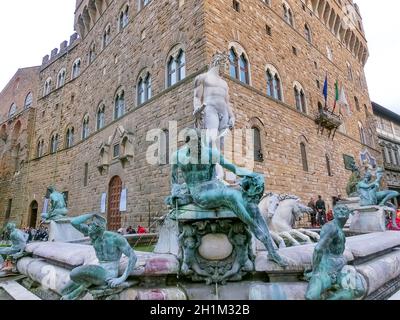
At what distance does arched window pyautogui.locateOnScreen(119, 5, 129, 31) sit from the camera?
14.7 m

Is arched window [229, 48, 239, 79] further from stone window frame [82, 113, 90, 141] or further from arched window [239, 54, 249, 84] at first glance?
stone window frame [82, 113, 90, 141]

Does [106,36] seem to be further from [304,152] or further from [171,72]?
[304,152]

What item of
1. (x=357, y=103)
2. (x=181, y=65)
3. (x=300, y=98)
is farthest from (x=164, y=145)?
(x=357, y=103)

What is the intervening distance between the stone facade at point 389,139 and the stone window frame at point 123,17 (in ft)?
74.1

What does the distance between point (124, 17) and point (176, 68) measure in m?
7.27

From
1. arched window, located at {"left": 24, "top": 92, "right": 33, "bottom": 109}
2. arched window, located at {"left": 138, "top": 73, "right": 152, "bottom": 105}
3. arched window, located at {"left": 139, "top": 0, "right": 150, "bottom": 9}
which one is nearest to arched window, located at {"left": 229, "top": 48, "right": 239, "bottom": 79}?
arched window, located at {"left": 138, "top": 73, "right": 152, "bottom": 105}

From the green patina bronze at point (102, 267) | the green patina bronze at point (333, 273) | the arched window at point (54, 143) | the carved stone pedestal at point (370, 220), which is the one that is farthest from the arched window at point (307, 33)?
the arched window at point (54, 143)

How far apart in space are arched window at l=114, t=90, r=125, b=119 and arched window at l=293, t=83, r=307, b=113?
8.74 m

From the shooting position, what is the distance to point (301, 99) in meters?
13.9

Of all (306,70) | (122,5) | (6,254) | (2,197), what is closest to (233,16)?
(306,70)

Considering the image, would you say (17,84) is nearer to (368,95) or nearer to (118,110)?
(118,110)

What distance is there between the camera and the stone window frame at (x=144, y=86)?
1168 cm

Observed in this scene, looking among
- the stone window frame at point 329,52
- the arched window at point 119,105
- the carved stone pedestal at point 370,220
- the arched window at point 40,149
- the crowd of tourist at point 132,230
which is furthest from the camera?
the arched window at point 40,149

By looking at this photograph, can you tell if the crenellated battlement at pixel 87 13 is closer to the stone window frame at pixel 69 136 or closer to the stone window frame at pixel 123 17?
the stone window frame at pixel 123 17
